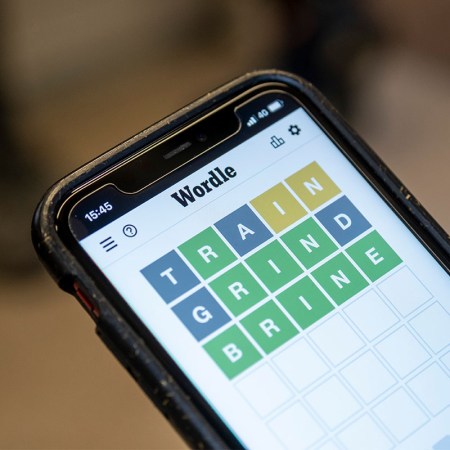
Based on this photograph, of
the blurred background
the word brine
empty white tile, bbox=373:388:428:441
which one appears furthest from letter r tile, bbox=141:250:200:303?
the blurred background

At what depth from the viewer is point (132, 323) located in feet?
1.18

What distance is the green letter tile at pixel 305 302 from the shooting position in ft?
1.26

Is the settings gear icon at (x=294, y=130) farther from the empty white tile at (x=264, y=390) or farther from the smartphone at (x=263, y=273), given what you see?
the empty white tile at (x=264, y=390)

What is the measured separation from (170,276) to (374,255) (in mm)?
102

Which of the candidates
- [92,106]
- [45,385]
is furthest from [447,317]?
[92,106]

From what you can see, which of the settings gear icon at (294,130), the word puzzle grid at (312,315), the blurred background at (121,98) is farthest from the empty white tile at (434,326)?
the blurred background at (121,98)

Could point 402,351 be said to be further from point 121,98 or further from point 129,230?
point 121,98

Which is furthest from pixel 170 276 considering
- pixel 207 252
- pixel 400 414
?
pixel 400 414

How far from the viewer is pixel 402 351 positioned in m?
0.39

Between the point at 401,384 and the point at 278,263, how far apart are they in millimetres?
81

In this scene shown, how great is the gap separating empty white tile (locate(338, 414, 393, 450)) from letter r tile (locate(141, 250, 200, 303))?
97mm

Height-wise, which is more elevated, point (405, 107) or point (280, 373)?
point (405, 107)

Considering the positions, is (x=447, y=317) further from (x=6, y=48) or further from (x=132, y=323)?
(x=6, y=48)

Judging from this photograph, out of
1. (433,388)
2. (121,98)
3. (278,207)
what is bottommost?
(433,388)
